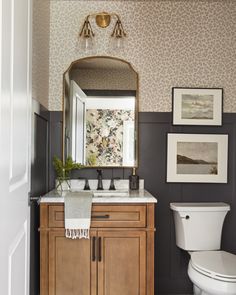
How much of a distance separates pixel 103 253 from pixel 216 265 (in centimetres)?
75

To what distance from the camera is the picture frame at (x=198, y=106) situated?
301 cm

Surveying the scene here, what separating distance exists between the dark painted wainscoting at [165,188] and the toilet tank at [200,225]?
256mm

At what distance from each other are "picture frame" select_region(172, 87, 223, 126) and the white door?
1.66 metres

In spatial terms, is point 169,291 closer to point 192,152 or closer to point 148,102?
point 192,152

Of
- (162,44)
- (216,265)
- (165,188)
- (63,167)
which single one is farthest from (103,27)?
(216,265)

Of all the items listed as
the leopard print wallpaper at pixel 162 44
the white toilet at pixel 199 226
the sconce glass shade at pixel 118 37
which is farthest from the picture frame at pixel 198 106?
the white toilet at pixel 199 226

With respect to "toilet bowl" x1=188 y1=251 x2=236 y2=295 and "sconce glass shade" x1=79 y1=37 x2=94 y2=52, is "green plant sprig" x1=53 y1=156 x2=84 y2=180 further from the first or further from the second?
"toilet bowl" x1=188 y1=251 x2=236 y2=295

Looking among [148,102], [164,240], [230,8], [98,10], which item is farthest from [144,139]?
[230,8]

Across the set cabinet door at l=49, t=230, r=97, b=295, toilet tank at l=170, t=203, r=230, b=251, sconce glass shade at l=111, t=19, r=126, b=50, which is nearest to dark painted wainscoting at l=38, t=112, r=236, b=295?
toilet tank at l=170, t=203, r=230, b=251

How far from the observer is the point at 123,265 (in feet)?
7.70

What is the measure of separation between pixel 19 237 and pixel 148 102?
1.87m

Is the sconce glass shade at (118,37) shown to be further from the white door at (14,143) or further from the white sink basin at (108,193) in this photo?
the white door at (14,143)

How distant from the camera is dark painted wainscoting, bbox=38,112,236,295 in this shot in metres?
2.98

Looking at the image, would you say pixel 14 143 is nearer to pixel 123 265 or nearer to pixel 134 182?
pixel 123 265
